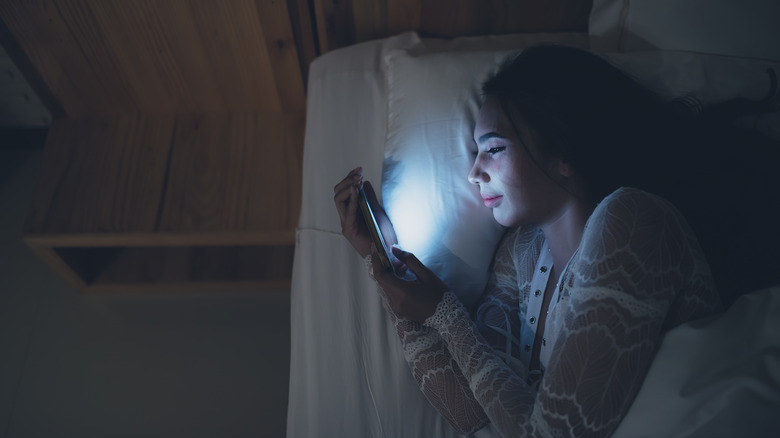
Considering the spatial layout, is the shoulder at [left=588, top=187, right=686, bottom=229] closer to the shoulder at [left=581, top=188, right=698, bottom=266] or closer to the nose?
the shoulder at [left=581, top=188, right=698, bottom=266]

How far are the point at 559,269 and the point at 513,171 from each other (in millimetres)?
227

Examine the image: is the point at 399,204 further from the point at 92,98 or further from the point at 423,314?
the point at 92,98

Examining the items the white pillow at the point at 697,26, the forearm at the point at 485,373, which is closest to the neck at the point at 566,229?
the forearm at the point at 485,373

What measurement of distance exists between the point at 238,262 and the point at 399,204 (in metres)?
0.80

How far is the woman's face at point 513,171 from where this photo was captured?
3.09 feet

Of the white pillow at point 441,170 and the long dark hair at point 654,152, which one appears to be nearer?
the long dark hair at point 654,152

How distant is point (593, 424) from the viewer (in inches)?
28.8

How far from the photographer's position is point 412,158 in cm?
113

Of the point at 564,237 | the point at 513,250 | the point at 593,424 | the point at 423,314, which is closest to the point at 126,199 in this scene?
the point at 423,314

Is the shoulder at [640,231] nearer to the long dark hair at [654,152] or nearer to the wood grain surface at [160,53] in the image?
the long dark hair at [654,152]

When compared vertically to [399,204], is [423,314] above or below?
below

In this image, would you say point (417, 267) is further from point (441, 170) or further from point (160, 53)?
point (160, 53)

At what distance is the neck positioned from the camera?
37.9 inches

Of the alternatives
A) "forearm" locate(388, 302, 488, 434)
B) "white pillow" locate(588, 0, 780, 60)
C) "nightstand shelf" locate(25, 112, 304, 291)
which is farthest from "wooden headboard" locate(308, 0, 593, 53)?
"forearm" locate(388, 302, 488, 434)
